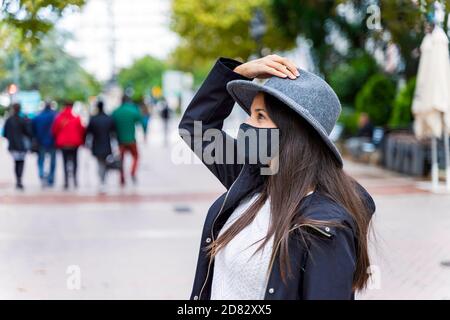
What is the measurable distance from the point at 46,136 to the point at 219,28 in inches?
765

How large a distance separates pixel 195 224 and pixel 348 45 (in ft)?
48.5

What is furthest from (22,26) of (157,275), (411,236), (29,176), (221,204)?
(29,176)

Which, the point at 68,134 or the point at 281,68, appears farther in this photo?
the point at 68,134

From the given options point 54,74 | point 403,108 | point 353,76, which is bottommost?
point 403,108

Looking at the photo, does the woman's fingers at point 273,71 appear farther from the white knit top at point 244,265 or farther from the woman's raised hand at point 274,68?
the white knit top at point 244,265

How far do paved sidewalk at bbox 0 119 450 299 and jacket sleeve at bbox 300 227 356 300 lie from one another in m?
2.27

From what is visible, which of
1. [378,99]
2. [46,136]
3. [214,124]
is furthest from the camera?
[378,99]

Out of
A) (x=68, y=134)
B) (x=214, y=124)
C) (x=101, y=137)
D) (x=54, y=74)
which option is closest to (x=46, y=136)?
(x=68, y=134)

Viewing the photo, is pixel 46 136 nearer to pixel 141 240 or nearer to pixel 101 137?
pixel 101 137

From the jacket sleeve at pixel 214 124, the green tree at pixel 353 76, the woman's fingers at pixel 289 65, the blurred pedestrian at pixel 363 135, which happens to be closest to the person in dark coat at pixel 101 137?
the blurred pedestrian at pixel 363 135

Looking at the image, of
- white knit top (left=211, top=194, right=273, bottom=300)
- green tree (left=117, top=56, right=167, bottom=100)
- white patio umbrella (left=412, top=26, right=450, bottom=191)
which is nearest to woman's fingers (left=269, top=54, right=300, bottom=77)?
white knit top (left=211, top=194, right=273, bottom=300)

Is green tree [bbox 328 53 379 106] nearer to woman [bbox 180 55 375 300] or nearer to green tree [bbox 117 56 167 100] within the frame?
woman [bbox 180 55 375 300]

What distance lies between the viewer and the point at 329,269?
184 cm

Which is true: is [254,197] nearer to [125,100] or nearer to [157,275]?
[157,275]
